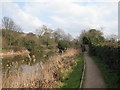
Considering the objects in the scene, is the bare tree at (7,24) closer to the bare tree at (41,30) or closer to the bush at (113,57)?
the bare tree at (41,30)

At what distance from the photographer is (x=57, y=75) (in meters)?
10.1

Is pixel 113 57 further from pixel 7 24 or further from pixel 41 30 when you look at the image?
pixel 41 30

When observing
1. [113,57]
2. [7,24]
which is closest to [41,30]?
[7,24]

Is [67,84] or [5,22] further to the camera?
[5,22]

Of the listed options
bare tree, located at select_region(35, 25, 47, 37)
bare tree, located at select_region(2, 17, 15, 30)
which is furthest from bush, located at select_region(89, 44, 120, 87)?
bare tree, located at select_region(35, 25, 47, 37)

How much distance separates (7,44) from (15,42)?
3.20 metres

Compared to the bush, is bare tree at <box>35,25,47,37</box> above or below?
above

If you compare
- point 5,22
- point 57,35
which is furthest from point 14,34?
point 57,35

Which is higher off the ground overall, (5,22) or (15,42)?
(5,22)

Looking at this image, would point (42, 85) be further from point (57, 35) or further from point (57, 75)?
point (57, 35)

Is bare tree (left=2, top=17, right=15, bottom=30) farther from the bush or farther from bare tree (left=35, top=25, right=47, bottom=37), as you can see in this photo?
the bush

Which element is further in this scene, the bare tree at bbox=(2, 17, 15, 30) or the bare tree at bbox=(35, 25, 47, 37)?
the bare tree at bbox=(35, 25, 47, 37)

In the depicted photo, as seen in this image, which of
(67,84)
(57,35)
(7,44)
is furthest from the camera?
(57,35)

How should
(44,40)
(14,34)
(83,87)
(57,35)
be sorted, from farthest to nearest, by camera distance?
(57,35), (44,40), (14,34), (83,87)
